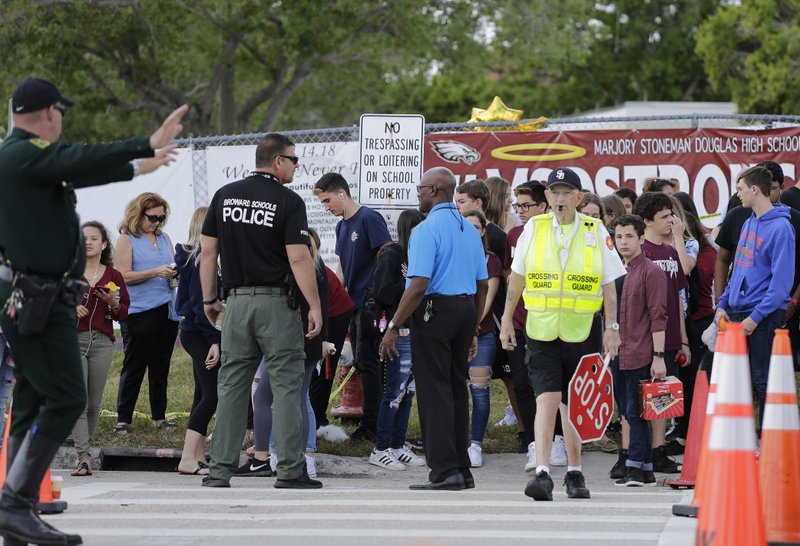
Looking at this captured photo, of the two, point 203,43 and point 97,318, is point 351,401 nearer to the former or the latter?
point 97,318

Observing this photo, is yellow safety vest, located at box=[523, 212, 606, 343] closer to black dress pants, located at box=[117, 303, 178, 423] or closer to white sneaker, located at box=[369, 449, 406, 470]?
white sneaker, located at box=[369, 449, 406, 470]

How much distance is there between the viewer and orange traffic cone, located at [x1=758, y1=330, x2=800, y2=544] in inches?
248

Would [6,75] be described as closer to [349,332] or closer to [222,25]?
[222,25]

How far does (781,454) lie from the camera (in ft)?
20.9

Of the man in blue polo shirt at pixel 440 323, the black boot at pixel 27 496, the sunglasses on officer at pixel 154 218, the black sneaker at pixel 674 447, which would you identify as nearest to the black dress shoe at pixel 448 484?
the man in blue polo shirt at pixel 440 323

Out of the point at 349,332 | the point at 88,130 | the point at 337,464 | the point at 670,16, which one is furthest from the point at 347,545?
the point at 670,16

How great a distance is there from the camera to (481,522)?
270 inches

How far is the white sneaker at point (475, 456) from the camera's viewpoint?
32.7 feet

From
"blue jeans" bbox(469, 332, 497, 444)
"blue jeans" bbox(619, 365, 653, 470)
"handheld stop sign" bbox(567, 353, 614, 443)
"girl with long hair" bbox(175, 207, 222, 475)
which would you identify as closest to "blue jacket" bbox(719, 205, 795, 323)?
"blue jeans" bbox(619, 365, 653, 470)

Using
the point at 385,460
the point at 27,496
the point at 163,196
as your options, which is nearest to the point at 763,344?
the point at 385,460

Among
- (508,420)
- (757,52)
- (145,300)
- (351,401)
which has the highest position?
(757,52)

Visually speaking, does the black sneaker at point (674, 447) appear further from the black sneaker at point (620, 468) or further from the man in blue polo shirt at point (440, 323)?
the man in blue polo shirt at point (440, 323)

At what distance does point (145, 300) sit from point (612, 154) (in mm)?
5368

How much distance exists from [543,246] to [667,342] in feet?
6.38
